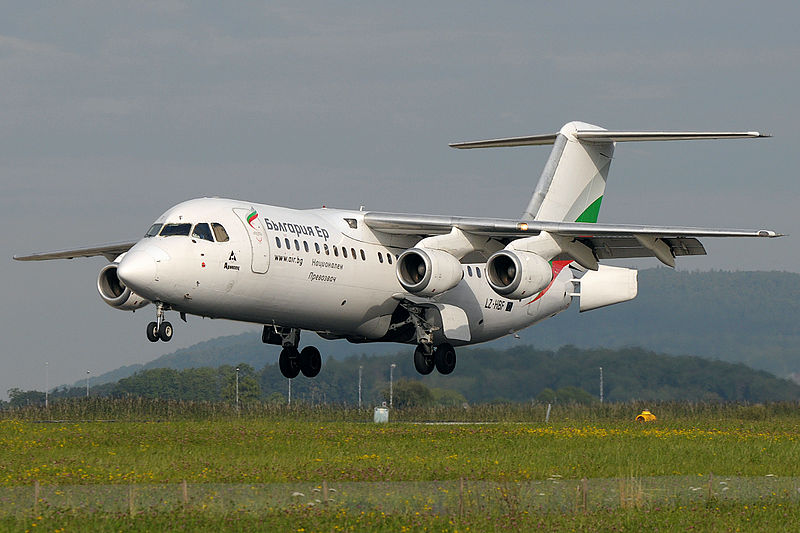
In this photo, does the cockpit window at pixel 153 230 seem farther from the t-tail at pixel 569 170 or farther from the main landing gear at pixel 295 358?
the t-tail at pixel 569 170

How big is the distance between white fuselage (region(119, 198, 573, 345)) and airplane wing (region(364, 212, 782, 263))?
73 cm

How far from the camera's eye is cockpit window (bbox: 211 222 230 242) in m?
22.4

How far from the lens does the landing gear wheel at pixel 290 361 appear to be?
2789cm

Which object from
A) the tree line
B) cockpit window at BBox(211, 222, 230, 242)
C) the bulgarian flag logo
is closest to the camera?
cockpit window at BBox(211, 222, 230, 242)

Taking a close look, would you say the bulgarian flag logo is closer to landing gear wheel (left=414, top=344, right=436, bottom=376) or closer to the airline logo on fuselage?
the airline logo on fuselage

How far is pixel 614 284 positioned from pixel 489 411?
509 centimetres

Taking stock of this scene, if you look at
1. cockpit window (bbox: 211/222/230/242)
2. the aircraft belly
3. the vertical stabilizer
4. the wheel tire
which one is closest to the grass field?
the wheel tire

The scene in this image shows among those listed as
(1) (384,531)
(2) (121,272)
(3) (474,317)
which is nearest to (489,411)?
(3) (474,317)

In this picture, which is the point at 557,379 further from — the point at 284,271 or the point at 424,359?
the point at 284,271

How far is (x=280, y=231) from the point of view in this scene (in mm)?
23641

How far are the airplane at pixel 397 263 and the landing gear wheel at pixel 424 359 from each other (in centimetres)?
4

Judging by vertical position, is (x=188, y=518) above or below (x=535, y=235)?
below

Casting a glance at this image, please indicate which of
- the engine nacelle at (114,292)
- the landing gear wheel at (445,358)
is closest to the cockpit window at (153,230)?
the engine nacelle at (114,292)

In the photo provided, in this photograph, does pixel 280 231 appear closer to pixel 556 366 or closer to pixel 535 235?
pixel 535 235
